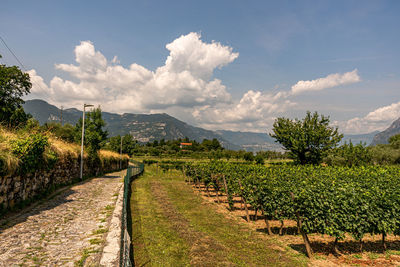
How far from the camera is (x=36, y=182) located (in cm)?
1155

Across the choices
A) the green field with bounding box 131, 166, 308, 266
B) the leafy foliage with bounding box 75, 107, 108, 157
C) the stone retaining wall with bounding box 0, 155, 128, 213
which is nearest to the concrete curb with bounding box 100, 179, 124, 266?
the green field with bounding box 131, 166, 308, 266

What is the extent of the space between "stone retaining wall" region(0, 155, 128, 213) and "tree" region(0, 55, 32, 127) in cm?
1990

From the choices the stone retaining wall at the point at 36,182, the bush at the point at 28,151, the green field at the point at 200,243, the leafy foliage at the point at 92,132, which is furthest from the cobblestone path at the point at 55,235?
the leafy foliage at the point at 92,132

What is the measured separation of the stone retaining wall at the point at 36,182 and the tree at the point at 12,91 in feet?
65.3

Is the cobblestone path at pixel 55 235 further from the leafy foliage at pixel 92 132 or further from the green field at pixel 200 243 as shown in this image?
the leafy foliage at pixel 92 132

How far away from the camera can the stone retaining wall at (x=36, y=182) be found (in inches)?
344

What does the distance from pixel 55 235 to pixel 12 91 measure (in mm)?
38571

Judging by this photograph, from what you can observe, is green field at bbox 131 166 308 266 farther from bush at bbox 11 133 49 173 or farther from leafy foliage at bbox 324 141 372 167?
leafy foliage at bbox 324 141 372 167

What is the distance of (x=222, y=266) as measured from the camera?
6695mm

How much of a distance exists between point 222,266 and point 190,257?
116 centimetres

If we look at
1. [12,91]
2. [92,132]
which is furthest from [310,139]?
[12,91]

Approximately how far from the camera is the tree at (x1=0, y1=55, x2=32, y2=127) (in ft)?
103

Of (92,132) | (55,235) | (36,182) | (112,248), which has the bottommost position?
(55,235)

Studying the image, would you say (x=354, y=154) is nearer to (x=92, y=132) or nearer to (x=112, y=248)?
(x=92, y=132)
